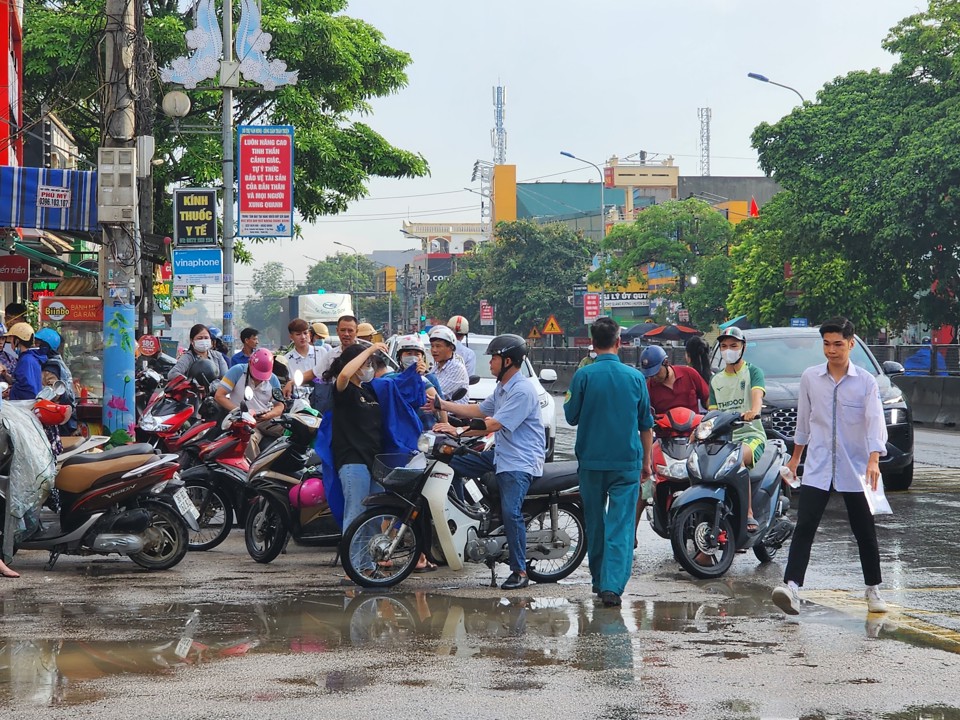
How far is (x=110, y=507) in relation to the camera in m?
9.51

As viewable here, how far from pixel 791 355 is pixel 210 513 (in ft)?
24.9

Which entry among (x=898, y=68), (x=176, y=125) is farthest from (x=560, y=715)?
(x=898, y=68)

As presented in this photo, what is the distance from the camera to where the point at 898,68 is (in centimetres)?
3741

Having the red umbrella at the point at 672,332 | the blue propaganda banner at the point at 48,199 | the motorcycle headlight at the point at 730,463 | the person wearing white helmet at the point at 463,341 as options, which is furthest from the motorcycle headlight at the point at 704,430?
the red umbrella at the point at 672,332

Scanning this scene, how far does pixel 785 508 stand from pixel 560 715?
5079 millimetres

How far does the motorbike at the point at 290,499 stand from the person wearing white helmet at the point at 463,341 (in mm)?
3768

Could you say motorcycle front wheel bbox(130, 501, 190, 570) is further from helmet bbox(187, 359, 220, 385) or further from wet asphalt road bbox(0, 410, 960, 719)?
helmet bbox(187, 359, 220, 385)

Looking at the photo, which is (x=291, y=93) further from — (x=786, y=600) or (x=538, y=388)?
(x=786, y=600)

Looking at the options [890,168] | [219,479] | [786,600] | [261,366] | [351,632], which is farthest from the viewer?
[890,168]

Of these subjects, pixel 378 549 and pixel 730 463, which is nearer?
pixel 378 549

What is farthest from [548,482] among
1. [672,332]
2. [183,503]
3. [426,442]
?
[672,332]

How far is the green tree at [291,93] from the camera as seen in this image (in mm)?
28656

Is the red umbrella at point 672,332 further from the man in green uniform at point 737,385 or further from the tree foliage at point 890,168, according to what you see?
the man in green uniform at point 737,385

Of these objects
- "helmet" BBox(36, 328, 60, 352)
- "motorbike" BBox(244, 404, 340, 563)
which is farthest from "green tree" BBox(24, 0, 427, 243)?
"motorbike" BBox(244, 404, 340, 563)
